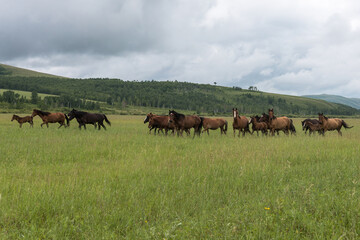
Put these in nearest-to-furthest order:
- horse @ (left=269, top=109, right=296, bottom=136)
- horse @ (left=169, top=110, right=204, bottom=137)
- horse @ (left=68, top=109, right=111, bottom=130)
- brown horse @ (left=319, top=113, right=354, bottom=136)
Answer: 1. horse @ (left=169, top=110, right=204, bottom=137)
2. horse @ (left=269, top=109, right=296, bottom=136)
3. brown horse @ (left=319, top=113, right=354, bottom=136)
4. horse @ (left=68, top=109, right=111, bottom=130)

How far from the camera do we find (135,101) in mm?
182375

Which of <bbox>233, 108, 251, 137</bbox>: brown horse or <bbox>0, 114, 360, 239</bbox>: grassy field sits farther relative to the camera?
<bbox>233, 108, 251, 137</bbox>: brown horse

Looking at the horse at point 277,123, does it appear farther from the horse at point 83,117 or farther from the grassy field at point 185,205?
the horse at point 83,117

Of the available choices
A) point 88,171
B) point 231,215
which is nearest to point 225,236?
point 231,215

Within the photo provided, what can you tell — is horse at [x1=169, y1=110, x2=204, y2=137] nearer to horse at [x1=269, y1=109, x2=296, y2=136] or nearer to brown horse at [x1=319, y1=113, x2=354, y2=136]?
horse at [x1=269, y1=109, x2=296, y2=136]

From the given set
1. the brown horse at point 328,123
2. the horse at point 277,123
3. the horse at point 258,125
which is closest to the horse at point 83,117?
the horse at point 258,125

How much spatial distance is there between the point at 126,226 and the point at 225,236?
172 cm

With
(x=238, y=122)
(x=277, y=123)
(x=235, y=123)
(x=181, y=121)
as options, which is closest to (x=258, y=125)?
(x=277, y=123)

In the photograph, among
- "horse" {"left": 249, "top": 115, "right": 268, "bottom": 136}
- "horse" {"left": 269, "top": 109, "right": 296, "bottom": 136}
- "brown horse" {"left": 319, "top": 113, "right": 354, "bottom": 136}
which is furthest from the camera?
"horse" {"left": 249, "top": 115, "right": 268, "bottom": 136}

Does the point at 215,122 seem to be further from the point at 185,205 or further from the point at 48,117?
the point at 48,117

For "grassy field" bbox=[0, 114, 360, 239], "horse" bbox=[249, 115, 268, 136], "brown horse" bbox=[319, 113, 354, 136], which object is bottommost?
"grassy field" bbox=[0, 114, 360, 239]

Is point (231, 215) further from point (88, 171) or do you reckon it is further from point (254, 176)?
point (88, 171)

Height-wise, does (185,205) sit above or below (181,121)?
below

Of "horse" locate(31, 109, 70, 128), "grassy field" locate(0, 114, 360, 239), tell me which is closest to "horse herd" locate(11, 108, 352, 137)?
"horse" locate(31, 109, 70, 128)
